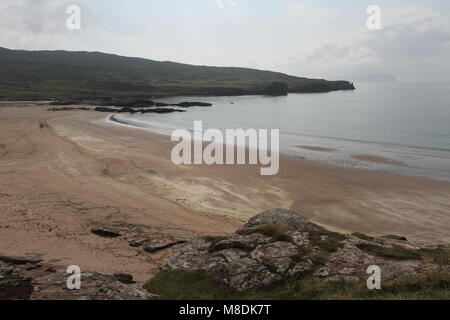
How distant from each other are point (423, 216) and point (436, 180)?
8.97 m

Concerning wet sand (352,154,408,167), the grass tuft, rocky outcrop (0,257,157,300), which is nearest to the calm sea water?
wet sand (352,154,408,167)

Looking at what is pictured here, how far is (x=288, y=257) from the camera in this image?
968 centimetres

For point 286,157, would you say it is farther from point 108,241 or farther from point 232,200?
point 108,241

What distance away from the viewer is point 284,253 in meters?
9.88

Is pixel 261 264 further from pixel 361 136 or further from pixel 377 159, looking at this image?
pixel 361 136

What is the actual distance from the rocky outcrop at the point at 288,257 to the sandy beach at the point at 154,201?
6.79 ft

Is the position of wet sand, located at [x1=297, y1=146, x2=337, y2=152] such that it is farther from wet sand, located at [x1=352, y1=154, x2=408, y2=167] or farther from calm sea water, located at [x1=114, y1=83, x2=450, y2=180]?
wet sand, located at [x1=352, y1=154, x2=408, y2=167]

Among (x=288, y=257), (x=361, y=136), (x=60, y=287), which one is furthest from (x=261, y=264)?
(x=361, y=136)

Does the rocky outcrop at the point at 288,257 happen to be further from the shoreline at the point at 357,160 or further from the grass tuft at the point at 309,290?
the shoreline at the point at 357,160

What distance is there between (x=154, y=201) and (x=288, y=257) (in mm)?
10831

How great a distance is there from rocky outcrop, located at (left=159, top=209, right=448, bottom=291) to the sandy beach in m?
2.07

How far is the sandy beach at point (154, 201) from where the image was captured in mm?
13531

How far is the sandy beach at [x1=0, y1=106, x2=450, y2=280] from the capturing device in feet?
44.4
